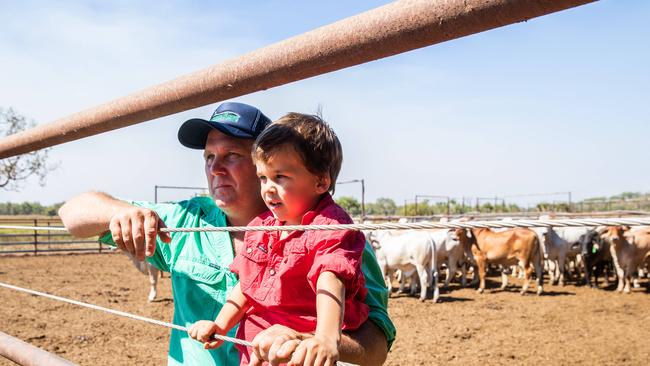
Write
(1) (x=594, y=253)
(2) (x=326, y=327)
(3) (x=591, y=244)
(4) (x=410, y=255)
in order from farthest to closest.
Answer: (3) (x=591, y=244)
(1) (x=594, y=253)
(4) (x=410, y=255)
(2) (x=326, y=327)

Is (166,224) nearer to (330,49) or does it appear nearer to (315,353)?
(315,353)

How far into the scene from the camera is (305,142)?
4.94ft

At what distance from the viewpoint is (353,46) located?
2.84ft

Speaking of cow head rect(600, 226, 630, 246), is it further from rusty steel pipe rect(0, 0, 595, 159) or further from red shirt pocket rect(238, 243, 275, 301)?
rusty steel pipe rect(0, 0, 595, 159)

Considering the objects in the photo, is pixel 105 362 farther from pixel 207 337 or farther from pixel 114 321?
pixel 207 337

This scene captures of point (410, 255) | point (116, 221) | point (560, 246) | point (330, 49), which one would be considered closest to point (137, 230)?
point (116, 221)

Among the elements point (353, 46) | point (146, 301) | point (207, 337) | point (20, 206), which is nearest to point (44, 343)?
point (146, 301)

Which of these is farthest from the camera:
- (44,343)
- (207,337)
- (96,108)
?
(44,343)

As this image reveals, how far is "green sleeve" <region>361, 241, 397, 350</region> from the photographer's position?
61.3 inches

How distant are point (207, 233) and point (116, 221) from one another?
454mm

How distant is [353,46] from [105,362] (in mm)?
6383

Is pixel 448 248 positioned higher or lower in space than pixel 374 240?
lower

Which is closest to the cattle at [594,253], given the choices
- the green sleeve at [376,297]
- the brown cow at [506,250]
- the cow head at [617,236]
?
the cow head at [617,236]

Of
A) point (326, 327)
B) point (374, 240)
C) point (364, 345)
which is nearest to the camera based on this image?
point (326, 327)
